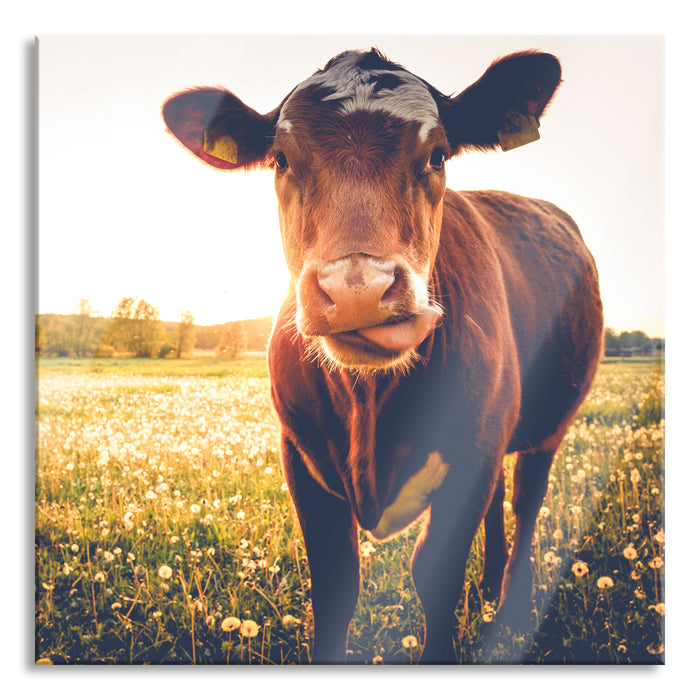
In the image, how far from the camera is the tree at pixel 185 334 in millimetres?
2490

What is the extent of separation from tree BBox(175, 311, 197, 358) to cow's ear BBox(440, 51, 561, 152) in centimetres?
124

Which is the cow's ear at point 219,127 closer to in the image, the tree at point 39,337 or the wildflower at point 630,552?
the tree at point 39,337

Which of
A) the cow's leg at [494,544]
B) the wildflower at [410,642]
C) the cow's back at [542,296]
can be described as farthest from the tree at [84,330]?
the cow's leg at [494,544]

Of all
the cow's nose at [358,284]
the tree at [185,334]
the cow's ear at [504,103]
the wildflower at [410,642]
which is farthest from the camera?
the tree at [185,334]

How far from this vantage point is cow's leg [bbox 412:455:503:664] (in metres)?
2.05

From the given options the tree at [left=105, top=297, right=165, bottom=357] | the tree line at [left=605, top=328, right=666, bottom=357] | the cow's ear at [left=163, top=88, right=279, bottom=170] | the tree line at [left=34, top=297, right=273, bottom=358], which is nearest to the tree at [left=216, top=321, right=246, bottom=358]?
the tree line at [left=34, top=297, right=273, bottom=358]

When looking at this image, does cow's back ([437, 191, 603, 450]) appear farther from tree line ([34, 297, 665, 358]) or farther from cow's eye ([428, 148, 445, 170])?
cow's eye ([428, 148, 445, 170])

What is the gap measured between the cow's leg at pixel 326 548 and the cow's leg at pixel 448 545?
25 centimetres

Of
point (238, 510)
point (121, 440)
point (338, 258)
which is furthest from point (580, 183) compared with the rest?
point (121, 440)

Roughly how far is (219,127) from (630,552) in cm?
220

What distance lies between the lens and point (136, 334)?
2.44 m

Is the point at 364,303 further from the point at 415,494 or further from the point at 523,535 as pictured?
the point at 523,535

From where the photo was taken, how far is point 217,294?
2.48 m
